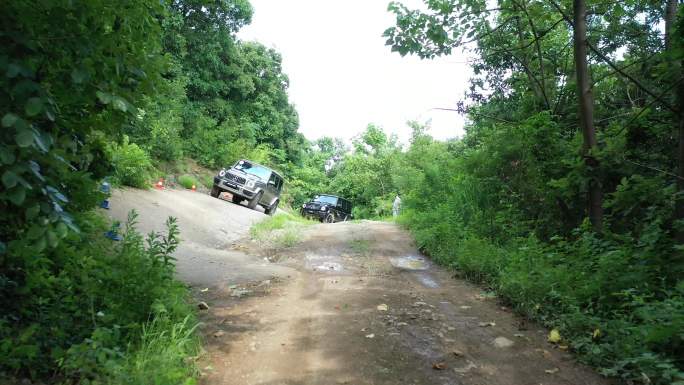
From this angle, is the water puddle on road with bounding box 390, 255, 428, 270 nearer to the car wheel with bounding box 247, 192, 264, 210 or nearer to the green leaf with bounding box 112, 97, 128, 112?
the green leaf with bounding box 112, 97, 128, 112

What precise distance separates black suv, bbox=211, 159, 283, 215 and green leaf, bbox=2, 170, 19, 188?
16542 mm

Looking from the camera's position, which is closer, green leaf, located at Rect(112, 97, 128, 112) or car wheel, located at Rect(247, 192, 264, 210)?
green leaf, located at Rect(112, 97, 128, 112)

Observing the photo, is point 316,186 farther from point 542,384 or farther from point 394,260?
point 542,384

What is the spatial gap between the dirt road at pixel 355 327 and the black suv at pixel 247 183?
9090mm

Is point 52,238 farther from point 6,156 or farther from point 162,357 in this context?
point 162,357

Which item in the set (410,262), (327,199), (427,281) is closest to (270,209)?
(327,199)

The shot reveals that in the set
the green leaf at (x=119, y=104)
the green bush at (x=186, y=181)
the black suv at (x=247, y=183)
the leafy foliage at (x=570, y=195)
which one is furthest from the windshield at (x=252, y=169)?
the green leaf at (x=119, y=104)

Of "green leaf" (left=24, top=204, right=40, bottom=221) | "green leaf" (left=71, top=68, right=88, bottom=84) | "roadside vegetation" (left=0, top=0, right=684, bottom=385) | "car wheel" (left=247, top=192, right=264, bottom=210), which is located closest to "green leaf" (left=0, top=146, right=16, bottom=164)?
"roadside vegetation" (left=0, top=0, right=684, bottom=385)

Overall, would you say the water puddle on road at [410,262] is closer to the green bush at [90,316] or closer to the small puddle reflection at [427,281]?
the small puddle reflection at [427,281]

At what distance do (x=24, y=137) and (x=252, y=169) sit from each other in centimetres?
1749

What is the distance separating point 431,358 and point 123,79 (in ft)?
10.7

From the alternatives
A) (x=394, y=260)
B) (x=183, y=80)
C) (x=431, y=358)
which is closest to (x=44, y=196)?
(x=431, y=358)

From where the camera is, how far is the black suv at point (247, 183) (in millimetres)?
17938

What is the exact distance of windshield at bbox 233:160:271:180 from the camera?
18.7 metres
